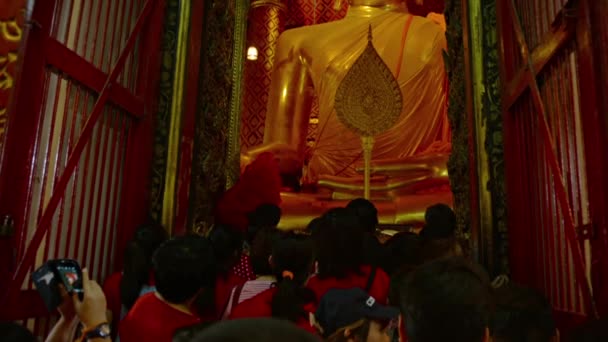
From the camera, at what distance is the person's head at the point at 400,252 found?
238 cm

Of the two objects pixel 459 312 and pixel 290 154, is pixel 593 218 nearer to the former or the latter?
pixel 459 312

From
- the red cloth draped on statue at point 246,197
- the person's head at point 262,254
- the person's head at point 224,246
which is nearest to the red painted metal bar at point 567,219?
the person's head at point 262,254

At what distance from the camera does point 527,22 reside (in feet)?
9.77

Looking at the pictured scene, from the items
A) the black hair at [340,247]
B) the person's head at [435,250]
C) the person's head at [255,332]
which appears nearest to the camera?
the person's head at [255,332]

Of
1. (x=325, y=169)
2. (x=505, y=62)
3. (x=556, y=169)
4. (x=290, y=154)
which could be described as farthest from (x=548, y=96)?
(x=325, y=169)

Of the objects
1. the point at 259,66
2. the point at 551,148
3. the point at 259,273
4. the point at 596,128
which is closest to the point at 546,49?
the point at 551,148

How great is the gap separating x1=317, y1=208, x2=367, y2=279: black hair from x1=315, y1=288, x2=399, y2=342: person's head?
521mm

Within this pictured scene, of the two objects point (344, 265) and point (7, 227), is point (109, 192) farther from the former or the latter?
point (344, 265)

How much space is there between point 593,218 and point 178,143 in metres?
2.36

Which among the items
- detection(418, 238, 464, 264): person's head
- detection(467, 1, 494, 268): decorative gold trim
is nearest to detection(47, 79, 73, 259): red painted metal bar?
detection(418, 238, 464, 264): person's head

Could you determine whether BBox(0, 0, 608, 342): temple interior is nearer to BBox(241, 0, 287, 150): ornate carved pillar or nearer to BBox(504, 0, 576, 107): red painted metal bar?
BBox(504, 0, 576, 107): red painted metal bar

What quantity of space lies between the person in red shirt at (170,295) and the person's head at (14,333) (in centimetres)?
56

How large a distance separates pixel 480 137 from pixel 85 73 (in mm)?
2156

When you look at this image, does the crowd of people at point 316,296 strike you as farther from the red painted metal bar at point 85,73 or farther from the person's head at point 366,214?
the red painted metal bar at point 85,73
